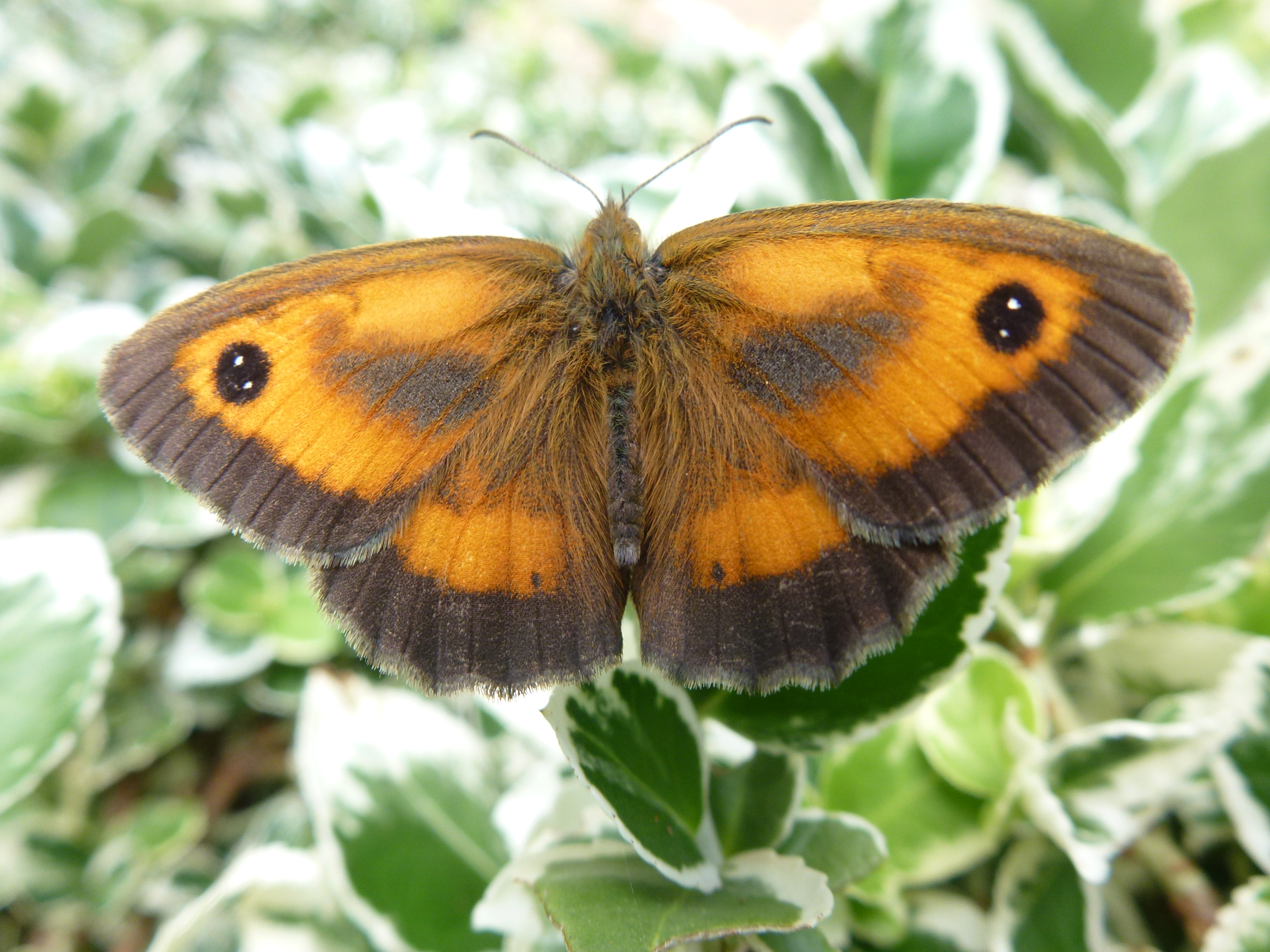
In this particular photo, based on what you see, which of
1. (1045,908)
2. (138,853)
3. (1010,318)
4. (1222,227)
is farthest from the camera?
(138,853)

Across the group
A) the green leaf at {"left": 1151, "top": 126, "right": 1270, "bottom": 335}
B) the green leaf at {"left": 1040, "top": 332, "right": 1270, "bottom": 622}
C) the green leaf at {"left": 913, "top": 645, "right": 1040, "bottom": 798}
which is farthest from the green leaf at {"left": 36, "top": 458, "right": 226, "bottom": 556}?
the green leaf at {"left": 1151, "top": 126, "right": 1270, "bottom": 335}

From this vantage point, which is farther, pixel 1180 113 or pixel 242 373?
pixel 1180 113

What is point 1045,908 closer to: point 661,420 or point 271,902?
point 661,420

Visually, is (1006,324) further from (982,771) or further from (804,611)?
(982,771)

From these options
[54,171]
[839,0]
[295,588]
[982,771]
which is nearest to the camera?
[982,771]

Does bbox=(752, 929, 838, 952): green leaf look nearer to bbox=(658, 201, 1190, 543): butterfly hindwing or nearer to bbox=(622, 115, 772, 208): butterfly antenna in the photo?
bbox=(658, 201, 1190, 543): butterfly hindwing

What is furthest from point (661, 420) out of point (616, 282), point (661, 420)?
point (616, 282)

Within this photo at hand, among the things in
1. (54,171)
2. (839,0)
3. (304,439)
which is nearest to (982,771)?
(304,439)
